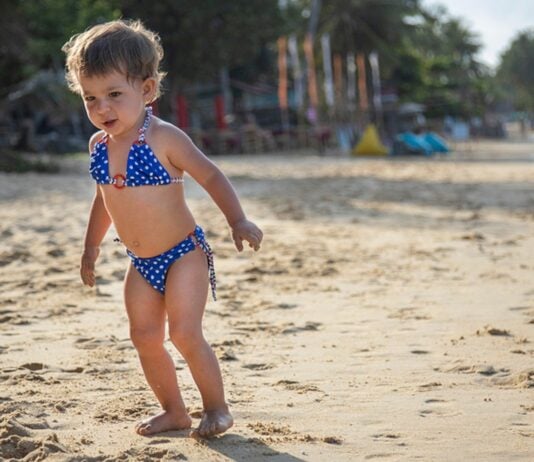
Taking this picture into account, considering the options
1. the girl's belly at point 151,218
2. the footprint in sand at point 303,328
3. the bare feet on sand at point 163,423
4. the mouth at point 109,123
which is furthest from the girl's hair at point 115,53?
the footprint in sand at point 303,328

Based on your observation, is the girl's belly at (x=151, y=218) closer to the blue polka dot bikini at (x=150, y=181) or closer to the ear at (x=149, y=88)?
the blue polka dot bikini at (x=150, y=181)

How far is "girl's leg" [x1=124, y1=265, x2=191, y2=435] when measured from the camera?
3.42m

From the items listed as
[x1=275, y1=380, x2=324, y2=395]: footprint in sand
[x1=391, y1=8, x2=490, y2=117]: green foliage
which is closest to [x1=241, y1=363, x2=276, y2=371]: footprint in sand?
[x1=275, y1=380, x2=324, y2=395]: footprint in sand

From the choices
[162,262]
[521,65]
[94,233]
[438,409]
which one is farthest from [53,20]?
[521,65]

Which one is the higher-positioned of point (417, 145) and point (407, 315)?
point (417, 145)

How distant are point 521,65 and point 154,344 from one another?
107m

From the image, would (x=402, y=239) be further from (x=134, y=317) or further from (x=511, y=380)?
(x=134, y=317)

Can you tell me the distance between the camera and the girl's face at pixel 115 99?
130 inches

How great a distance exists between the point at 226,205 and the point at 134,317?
0.48 m

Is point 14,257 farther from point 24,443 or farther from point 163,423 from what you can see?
point 24,443

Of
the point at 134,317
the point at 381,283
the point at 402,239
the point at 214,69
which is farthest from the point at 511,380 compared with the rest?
the point at 214,69

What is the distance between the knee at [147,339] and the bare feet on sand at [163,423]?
0.22 m

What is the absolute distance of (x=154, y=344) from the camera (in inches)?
135

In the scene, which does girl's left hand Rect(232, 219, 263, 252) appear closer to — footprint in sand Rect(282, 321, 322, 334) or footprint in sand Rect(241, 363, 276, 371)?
footprint in sand Rect(241, 363, 276, 371)
